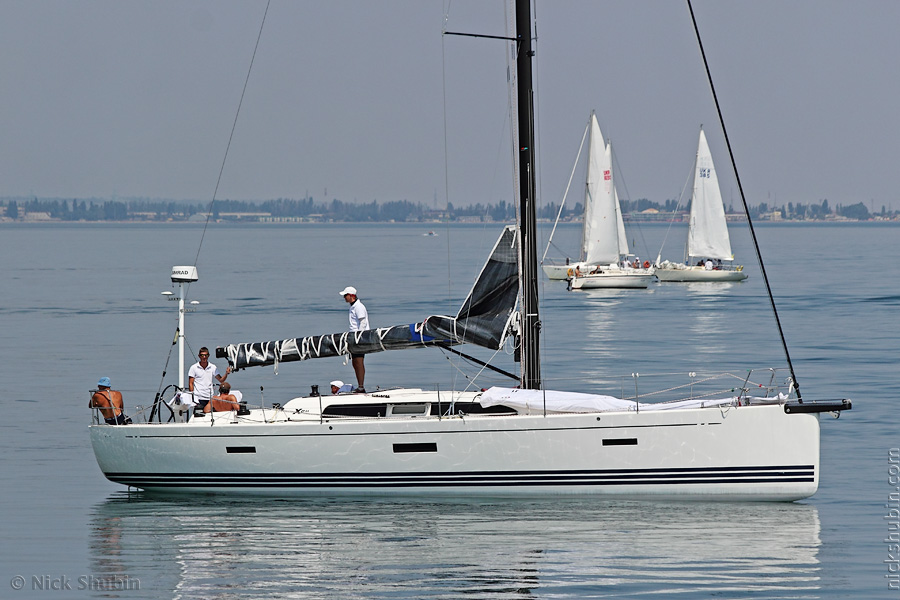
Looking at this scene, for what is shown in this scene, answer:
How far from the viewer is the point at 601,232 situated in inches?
3115

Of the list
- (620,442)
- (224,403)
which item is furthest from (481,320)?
(224,403)

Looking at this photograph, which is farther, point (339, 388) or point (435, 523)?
point (339, 388)

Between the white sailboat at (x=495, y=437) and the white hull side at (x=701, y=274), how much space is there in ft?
212

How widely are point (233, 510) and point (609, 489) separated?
6232 mm

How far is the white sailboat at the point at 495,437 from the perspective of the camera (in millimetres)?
17781

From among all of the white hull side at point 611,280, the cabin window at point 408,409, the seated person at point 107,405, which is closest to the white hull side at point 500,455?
the seated person at point 107,405

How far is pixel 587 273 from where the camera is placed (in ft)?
254

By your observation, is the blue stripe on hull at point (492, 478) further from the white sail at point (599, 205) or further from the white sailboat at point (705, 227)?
the white sailboat at point (705, 227)

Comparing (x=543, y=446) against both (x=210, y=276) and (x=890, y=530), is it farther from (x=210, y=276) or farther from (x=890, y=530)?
(x=210, y=276)

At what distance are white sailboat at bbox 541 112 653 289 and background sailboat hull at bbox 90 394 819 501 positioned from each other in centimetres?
5805

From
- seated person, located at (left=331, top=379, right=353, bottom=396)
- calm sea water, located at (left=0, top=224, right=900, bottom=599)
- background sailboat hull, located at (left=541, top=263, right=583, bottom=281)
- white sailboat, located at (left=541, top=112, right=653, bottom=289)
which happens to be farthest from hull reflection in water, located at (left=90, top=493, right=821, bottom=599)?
background sailboat hull, located at (left=541, top=263, right=583, bottom=281)

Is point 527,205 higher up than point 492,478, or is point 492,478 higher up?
point 527,205

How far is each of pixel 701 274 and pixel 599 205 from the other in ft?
31.7

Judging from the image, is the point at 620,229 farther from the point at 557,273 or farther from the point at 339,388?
the point at 339,388
